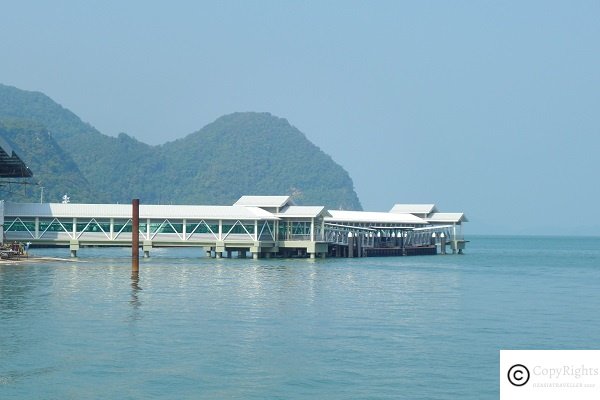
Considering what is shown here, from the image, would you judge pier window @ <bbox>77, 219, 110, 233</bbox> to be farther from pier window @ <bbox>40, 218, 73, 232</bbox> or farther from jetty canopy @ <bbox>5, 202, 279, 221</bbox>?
A: pier window @ <bbox>40, 218, 73, 232</bbox>

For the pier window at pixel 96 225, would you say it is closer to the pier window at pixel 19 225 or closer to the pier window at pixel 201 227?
the pier window at pixel 19 225

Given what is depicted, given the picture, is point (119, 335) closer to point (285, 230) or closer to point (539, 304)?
point (539, 304)

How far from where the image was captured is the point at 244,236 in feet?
280

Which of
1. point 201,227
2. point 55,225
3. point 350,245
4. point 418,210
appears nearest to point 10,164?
point 55,225

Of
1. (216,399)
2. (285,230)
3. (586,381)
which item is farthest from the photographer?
(285,230)

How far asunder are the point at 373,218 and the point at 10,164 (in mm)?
45729

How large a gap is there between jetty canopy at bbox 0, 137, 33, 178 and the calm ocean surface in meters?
11.4

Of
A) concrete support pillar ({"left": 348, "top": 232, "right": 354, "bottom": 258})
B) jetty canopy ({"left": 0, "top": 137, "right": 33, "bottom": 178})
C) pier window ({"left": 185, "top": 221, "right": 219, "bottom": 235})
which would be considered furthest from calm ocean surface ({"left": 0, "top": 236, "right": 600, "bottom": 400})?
concrete support pillar ({"left": 348, "top": 232, "right": 354, "bottom": 258})

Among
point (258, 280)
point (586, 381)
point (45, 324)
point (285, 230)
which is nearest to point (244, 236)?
point (285, 230)

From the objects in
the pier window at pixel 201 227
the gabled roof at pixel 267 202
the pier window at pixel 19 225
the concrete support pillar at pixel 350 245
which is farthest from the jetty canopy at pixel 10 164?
the concrete support pillar at pixel 350 245

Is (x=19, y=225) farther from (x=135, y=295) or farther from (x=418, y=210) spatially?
(x=418, y=210)

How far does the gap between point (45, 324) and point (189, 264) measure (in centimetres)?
4376

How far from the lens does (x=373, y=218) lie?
364 ft

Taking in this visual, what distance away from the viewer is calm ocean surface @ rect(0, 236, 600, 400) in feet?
86.7
